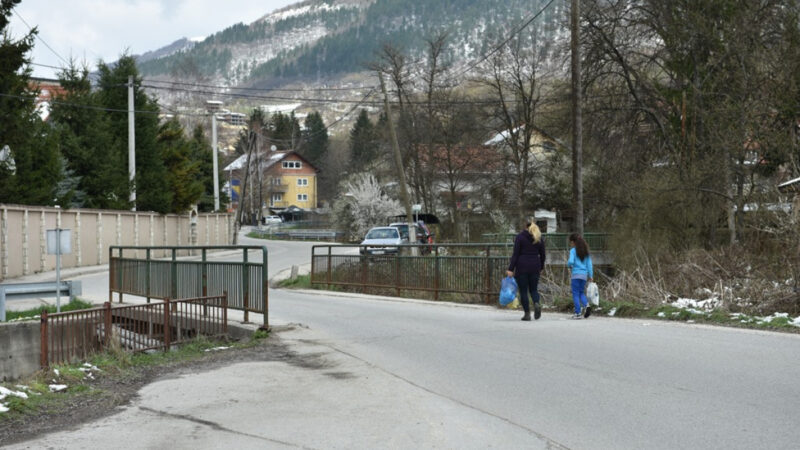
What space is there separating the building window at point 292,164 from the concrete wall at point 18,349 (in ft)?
380

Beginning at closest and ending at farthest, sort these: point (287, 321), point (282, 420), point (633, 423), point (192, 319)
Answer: point (633, 423)
point (282, 420)
point (192, 319)
point (287, 321)

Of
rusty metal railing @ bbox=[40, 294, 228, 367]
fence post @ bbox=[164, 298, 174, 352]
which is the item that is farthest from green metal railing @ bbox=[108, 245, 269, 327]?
fence post @ bbox=[164, 298, 174, 352]

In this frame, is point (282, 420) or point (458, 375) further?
point (458, 375)

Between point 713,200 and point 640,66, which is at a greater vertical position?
point 640,66

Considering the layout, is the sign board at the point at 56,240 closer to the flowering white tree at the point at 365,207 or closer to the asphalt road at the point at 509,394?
the asphalt road at the point at 509,394

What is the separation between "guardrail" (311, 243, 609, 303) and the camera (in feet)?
61.3

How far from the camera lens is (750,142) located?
2158cm

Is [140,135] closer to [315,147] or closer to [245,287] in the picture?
[245,287]

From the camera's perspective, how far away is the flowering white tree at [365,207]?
206 feet

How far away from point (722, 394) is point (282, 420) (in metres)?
4.09

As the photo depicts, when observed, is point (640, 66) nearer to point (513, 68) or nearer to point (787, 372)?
point (513, 68)

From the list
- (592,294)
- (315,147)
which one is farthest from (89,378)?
(315,147)

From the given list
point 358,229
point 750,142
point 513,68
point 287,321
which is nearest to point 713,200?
point 750,142

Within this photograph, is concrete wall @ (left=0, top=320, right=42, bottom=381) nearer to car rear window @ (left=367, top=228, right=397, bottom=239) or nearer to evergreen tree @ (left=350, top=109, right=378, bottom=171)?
car rear window @ (left=367, top=228, right=397, bottom=239)
